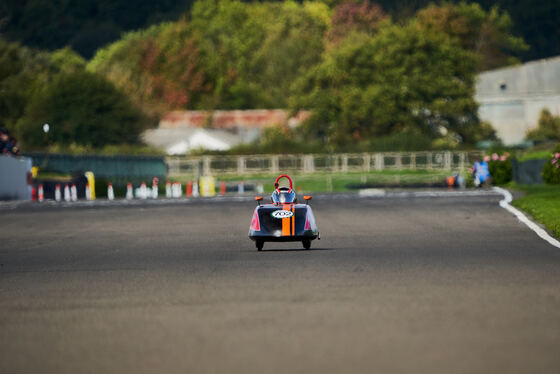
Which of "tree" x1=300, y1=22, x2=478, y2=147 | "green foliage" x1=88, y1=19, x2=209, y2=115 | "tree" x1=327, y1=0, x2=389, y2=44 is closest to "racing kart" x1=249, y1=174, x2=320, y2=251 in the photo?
"tree" x1=300, y1=22, x2=478, y2=147

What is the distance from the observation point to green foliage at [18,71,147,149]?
302 ft

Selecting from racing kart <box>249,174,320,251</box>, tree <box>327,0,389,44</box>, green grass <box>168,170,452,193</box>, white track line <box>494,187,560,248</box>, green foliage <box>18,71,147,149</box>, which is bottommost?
green grass <box>168,170,452,193</box>

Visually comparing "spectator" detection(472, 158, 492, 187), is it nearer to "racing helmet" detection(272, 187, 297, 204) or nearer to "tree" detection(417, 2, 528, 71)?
"racing helmet" detection(272, 187, 297, 204)

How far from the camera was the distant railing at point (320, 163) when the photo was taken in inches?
3392

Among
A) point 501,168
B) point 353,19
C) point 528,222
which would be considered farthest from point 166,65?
point 528,222

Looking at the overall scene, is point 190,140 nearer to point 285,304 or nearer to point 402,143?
point 402,143

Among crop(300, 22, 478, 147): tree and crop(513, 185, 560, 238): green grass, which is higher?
crop(300, 22, 478, 147): tree

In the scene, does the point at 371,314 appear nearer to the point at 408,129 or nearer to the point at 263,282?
the point at 263,282

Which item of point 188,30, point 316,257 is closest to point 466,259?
point 316,257

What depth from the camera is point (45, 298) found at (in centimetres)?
1240

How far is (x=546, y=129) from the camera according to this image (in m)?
91.2

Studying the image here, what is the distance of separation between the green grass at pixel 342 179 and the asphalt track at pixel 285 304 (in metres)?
47.9

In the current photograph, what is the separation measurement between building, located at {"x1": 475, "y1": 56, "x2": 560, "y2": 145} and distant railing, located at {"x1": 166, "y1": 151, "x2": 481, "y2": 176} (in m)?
10.0

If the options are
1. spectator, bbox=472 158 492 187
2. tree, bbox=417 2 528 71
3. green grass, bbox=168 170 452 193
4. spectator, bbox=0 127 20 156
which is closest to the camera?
spectator, bbox=0 127 20 156
